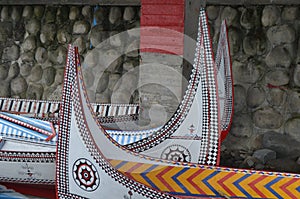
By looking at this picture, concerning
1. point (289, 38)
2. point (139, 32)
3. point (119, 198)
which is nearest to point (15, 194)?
point (119, 198)

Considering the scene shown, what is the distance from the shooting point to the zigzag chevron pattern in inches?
85.7

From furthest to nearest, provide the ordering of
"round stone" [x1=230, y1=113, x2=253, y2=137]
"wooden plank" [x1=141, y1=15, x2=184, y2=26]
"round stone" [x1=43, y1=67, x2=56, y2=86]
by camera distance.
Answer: "round stone" [x1=43, y1=67, x2=56, y2=86] < "round stone" [x1=230, y1=113, x2=253, y2=137] < "wooden plank" [x1=141, y1=15, x2=184, y2=26]

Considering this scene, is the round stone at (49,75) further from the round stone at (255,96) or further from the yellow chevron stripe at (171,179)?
the yellow chevron stripe at (171,179)

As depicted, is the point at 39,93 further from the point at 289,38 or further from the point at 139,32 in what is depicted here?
the point at 289,38

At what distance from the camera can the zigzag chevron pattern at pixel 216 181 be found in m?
2.18

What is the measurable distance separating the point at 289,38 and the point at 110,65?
1627mm

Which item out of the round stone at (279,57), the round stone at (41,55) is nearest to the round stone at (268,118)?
the round stone at (279,57)

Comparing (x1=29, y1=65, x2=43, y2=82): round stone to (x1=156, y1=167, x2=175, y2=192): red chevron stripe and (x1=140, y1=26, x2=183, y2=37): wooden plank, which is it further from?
(x1=156, y1=167, x2=175, y2=192): red chevron stripe

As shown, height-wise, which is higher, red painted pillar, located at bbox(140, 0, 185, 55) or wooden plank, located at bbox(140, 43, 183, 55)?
red painted pillar, located at bbox(140, 0, 185, 55)

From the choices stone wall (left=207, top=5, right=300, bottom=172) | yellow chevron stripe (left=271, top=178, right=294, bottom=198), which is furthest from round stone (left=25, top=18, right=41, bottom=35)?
yellow chevron stripe (left=271, top=178, right=294, bottom=198)

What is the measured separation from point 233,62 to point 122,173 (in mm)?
1823

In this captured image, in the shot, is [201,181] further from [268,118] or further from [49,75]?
[49,75]

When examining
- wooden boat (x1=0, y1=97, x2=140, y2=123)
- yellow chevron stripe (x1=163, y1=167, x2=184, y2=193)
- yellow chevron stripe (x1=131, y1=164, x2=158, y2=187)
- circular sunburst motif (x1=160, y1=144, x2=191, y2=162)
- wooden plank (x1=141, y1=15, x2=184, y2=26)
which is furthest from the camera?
wooden boat (x1=0, y1=97, x2=140, y2=123)

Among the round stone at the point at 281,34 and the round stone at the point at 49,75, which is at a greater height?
the round stone at the point at 281,34
